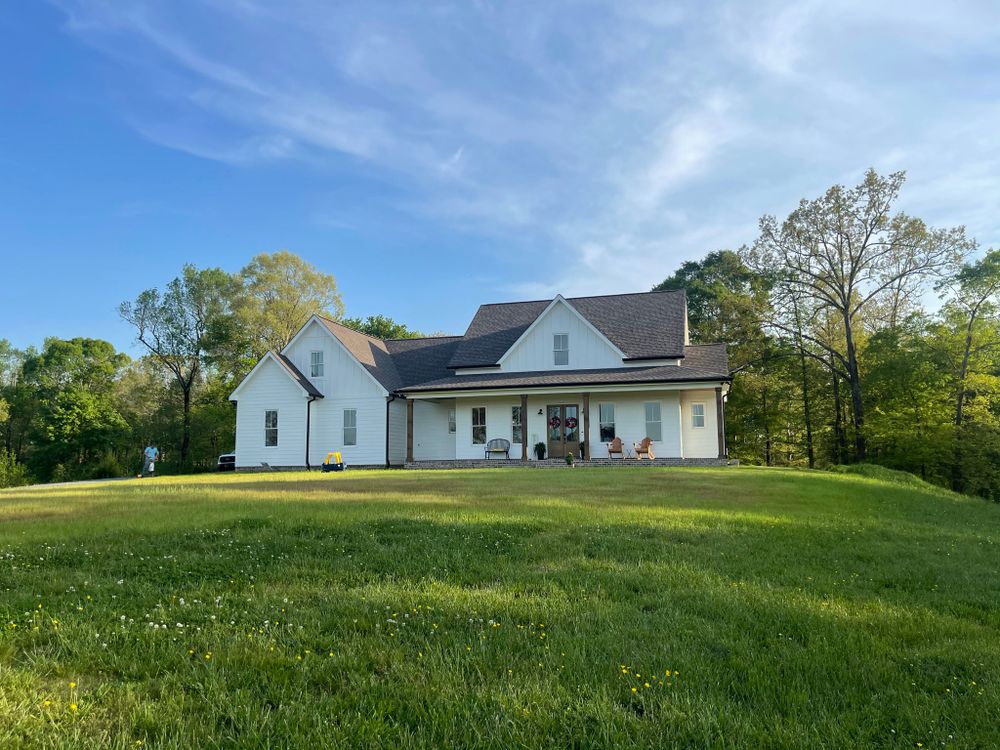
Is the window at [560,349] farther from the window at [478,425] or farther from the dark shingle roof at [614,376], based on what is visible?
the window at [478,425]

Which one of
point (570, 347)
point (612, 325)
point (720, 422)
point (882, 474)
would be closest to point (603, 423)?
point (570, 347)

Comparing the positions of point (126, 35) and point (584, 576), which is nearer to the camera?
point (584, 576)

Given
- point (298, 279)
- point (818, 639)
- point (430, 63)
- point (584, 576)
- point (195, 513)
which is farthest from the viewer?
point (298, 279)

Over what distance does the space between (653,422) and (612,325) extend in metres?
5.65

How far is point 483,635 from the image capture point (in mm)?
4004

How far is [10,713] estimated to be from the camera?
291 cm

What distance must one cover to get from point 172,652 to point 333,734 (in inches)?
55.6

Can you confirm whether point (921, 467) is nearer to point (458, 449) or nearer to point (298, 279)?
point (458, 449)

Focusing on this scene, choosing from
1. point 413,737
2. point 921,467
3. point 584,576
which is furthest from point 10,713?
point 921,467

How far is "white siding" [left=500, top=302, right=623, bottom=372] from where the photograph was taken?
2717 cm

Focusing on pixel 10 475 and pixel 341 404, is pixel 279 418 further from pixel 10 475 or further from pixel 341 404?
pixel 10 475

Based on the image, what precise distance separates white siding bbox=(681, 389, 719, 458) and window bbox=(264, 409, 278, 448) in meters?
17.9

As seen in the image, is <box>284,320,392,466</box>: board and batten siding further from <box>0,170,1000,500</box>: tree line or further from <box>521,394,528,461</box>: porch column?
<box>0,170,1000,500</box>: tree line

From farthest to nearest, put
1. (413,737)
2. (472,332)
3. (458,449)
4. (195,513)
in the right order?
(472,332)
(458,449)
(195,513)
(413,737)
